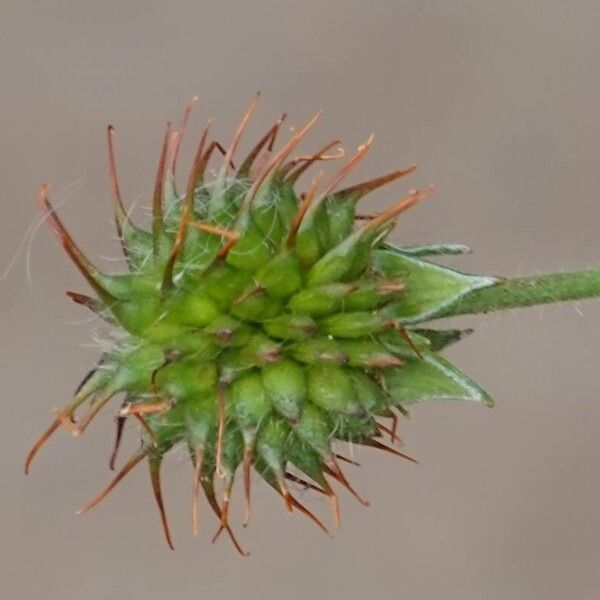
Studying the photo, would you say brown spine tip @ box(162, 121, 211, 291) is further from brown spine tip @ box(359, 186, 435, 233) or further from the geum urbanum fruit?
brown spine tip @ box(359, 186, 435, 233)

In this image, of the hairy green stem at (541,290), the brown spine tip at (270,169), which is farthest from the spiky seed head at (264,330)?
the hairy green stem at (541,290)

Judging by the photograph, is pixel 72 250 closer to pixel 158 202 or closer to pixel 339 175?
pixel 158 202

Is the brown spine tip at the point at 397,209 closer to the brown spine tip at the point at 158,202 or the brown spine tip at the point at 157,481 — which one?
the brown spine tip at the point at 158,202

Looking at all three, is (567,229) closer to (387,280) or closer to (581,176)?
(581,176)

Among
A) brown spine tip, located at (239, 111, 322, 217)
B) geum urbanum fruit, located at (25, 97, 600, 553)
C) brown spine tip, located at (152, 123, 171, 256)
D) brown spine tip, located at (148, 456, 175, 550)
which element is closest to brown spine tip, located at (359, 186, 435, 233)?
geum urbanum fruit, located at (25, 97, 600, 553)

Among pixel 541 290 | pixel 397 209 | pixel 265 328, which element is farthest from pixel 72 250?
pixel 541 290
